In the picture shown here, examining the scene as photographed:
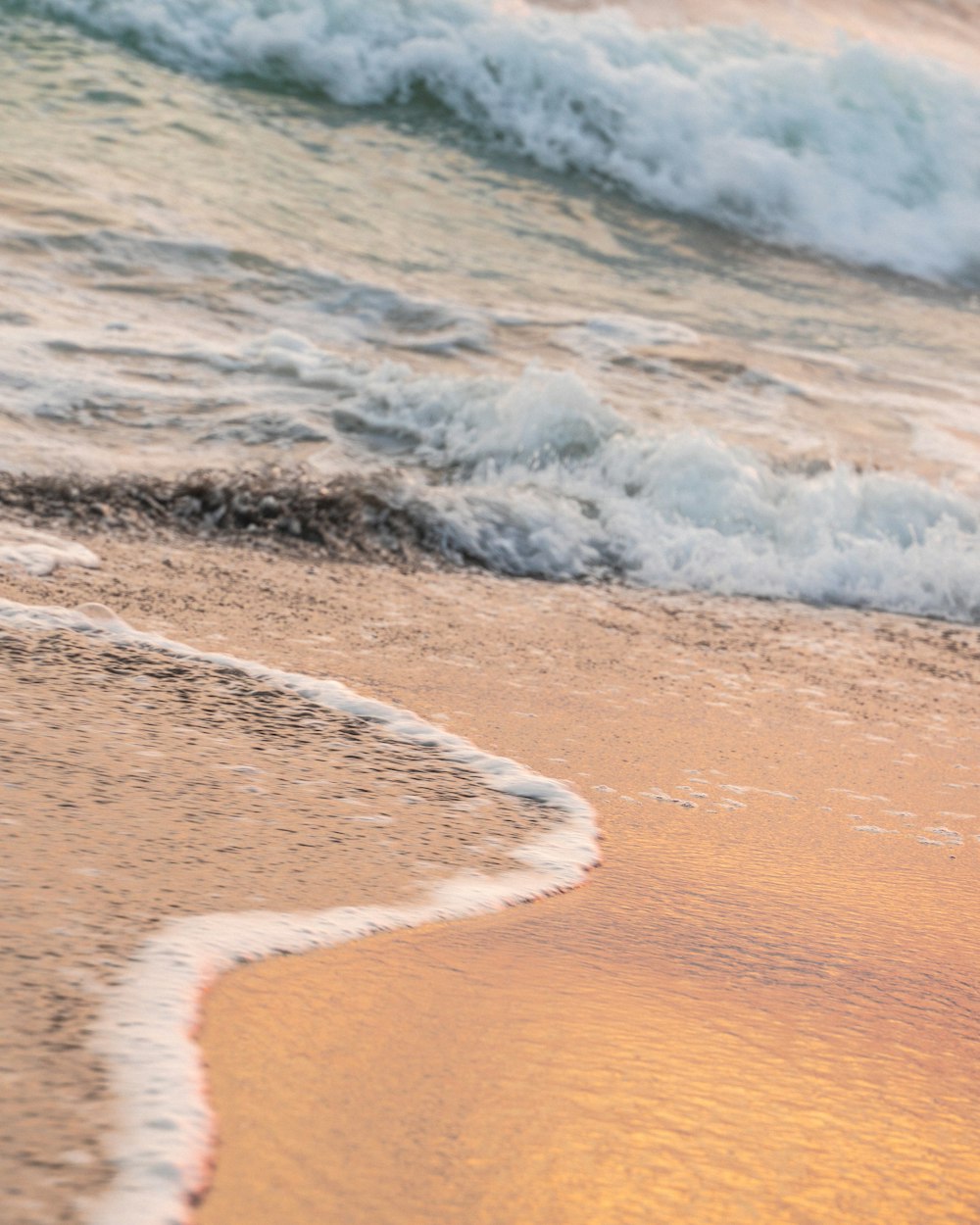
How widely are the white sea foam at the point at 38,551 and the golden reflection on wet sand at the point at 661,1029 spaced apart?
112 centimetres

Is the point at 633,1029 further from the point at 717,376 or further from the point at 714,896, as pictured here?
the point at 717,376

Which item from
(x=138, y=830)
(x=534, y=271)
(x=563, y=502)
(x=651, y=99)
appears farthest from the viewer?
(x=651, y=99)

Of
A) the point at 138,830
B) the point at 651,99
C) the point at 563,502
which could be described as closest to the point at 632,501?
the point at 563,502

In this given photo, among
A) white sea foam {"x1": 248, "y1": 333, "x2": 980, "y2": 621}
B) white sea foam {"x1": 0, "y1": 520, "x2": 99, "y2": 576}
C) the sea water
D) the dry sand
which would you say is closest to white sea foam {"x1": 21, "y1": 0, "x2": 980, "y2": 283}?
the sea water

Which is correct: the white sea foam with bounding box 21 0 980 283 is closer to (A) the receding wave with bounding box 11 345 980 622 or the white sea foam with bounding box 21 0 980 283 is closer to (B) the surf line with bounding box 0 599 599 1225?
(A) the receding wave with bounding box 11 345 980 622

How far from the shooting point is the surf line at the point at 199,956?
1.20 meters

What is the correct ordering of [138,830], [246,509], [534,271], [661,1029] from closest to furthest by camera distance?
1. [661,1029]
2. [138,830]
3. [246,509]
4. [534,271]

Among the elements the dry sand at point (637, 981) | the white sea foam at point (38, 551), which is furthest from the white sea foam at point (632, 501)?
the white sea foam at point (38, 551)

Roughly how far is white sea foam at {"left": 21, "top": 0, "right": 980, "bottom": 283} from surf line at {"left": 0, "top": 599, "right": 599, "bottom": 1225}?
28.1 ft

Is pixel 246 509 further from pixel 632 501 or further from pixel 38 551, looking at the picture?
pixel 632 501

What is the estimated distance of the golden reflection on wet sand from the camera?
125 cm

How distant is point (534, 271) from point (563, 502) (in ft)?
12.0

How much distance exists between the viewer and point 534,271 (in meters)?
A: 7.63

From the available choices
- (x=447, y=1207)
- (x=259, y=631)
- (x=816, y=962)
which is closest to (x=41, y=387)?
(x=259, y=631)
